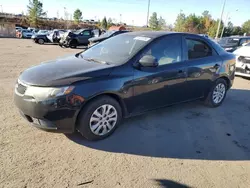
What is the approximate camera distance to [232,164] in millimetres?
3023

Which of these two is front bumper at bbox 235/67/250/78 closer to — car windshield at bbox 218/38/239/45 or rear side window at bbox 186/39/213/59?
rear side window at bbox 186/39/213/59

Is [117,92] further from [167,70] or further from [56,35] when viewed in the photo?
[56,35]

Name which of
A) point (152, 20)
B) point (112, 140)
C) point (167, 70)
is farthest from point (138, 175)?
point (152, 20)

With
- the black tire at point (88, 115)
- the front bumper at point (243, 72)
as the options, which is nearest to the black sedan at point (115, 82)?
the black tire at point (88, 115)

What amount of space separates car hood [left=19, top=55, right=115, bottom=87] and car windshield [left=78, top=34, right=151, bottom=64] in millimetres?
299

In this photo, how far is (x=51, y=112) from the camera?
9.59 ft

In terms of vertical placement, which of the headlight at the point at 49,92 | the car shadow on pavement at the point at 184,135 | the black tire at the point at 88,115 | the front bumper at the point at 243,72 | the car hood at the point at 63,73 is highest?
the car hood at the point at 63,73

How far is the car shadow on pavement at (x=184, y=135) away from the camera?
3213 mm

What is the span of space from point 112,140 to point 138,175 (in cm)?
88

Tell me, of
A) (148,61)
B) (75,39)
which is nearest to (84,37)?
(75,39)

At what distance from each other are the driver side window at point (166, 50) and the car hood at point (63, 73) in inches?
36.2

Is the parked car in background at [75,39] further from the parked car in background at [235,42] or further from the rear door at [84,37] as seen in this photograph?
the parked car in background at [235,42]

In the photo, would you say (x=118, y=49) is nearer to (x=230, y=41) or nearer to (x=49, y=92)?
(x=49, y=92)

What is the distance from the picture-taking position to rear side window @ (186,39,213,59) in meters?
4.32
